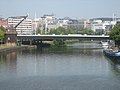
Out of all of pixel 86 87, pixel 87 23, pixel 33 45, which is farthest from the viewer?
pixel 87 23

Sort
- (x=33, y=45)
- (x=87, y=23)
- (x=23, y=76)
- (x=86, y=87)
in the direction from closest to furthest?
(x=86, y=87) < (x=23, y=76) < (x=33, y=45) < (x=87, y=23)

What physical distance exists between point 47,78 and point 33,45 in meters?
35.2

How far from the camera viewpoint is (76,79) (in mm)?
19703

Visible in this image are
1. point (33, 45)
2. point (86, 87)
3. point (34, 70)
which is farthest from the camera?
point (33, 45)

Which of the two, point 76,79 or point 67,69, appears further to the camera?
point 67,69

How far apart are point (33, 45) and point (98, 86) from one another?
125ft

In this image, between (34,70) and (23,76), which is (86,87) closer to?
(23,76)

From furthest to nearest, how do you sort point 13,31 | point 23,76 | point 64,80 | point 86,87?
point 13,31, point 23,76, point 64,80, point 86,87

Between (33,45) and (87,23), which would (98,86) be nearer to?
(33,45)

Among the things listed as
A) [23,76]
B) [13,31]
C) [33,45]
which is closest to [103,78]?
[23,76]

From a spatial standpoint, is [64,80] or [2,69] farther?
[2,69]

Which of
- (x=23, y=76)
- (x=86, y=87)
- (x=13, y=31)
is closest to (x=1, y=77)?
(x=23, y=76)

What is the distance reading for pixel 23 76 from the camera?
2077cm

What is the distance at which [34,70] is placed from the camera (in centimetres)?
2366
